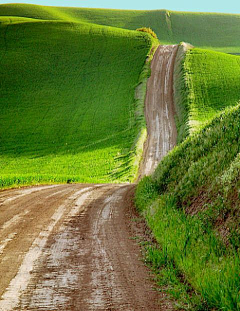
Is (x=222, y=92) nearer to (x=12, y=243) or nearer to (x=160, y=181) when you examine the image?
(x=160, y=181)

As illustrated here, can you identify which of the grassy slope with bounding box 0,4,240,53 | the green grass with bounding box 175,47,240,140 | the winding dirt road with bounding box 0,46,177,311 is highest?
the grassy slope with bounding box 0,4,240,53

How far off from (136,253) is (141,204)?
4.51 meters

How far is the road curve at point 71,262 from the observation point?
167 inches

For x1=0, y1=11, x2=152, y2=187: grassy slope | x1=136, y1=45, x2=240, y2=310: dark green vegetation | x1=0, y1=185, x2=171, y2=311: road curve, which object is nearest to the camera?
x1=0, y1=185, x2=171, y2=311: road curve

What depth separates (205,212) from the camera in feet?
22.4

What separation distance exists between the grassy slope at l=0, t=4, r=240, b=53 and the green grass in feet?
148

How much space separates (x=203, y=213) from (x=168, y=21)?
124406 millimetres

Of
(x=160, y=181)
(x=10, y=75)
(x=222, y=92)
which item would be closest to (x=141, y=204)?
(x=160, y=181)

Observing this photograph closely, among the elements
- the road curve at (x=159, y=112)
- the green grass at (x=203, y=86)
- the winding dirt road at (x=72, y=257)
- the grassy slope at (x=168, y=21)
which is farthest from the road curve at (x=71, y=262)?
the grassy slope at (x=168, y=21)

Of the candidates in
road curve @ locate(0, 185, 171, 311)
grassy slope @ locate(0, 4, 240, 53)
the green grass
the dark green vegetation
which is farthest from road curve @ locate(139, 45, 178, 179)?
grassy slope @ locate(0, 4, 240, 53)

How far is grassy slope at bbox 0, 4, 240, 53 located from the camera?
10725cm

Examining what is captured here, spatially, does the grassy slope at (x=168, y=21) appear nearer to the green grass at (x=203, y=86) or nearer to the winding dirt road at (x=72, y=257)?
the green grass at (x=203, y=86)

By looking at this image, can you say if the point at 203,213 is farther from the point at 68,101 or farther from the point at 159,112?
the point at 68,101

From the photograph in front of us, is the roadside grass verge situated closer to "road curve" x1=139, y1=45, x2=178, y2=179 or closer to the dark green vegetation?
the dark green vegetation
